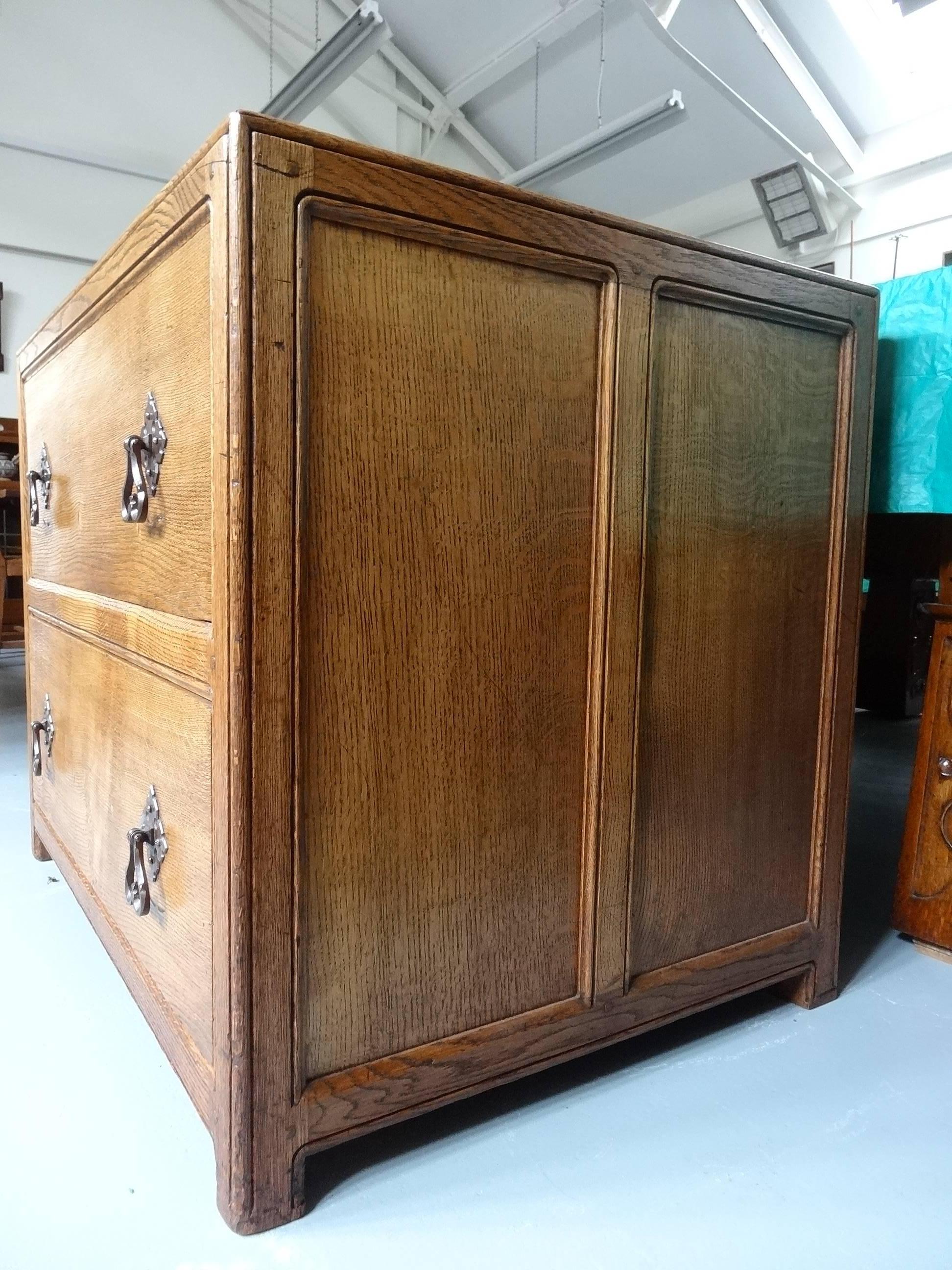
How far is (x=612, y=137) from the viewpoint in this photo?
529 cm

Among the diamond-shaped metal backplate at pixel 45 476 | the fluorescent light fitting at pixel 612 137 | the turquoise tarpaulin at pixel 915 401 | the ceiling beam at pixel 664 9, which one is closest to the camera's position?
the turquoise tarpaulin at pixel 915 401

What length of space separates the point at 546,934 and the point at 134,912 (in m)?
0.53

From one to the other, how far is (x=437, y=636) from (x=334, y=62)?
16.7 ft

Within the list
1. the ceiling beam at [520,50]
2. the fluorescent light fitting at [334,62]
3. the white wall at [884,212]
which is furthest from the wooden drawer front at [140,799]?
the ceiling beam at [520,50]

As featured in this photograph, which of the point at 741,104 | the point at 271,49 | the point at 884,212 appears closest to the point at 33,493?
the point at 741,104

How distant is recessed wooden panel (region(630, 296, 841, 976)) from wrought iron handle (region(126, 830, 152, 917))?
1.92ft

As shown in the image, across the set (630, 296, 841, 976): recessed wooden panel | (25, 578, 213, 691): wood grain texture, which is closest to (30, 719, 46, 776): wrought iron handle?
(25, 578, 213, 691): wood grain texture

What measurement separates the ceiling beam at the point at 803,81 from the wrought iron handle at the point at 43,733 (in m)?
5.47

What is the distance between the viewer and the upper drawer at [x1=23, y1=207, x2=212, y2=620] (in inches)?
33.9

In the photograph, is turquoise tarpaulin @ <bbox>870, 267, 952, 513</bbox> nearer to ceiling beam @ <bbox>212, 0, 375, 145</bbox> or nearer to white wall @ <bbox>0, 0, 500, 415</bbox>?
white wall @ <bbox>0, 0, 500, 415</bbox>

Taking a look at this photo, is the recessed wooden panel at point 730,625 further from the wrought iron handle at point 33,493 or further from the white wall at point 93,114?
the white wall at point 93,114

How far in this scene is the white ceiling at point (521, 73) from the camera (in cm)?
544

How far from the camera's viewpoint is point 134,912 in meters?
1.13

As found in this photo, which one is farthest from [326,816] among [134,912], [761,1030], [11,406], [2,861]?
[11,406]
